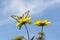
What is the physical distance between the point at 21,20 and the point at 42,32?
1.23 ft

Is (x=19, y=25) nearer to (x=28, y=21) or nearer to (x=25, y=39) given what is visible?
(x=28, y=21)

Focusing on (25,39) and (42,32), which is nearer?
(25,39)

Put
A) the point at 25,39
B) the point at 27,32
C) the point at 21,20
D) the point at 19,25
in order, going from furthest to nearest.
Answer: the point at 19,25 < the point at 21,20 < the point at 27,32 < the point at 25,39

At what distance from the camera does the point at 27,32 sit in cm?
212

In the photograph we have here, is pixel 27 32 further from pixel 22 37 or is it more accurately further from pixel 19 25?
pixel 19 25

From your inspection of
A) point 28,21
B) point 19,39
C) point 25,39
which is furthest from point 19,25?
point 25,39

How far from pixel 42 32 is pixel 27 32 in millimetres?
201

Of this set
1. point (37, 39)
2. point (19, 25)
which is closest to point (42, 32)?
point (37, 39)

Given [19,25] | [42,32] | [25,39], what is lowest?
[25,39]

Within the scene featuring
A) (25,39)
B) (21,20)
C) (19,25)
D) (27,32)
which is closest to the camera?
(25,39)

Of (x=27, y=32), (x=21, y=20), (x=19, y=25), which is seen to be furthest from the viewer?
(x=19, y=25)

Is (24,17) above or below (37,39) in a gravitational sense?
above

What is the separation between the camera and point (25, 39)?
6.42 feet

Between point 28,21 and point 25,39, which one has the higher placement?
point 28,21
